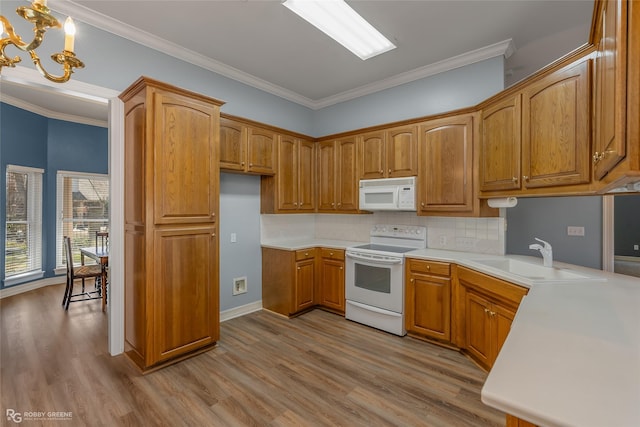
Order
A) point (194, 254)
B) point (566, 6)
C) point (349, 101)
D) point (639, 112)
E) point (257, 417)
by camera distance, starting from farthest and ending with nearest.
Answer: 1. point (349, 101)
2. point (194, 254)
3. point (566, 6)
4. point (257, 417)
5. point (639, 112)

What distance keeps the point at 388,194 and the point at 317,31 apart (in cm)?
186

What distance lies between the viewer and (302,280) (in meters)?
3.75

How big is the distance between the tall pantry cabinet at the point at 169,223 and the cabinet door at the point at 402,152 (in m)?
1.97

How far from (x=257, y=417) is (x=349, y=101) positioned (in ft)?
13.0

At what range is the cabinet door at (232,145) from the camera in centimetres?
325

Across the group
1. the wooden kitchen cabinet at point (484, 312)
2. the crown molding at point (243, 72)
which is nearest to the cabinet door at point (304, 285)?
the wooden kitchen cabinet at point (484, 312)

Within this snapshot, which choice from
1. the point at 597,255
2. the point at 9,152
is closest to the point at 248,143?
the point at 9,152

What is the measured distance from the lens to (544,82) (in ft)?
7.35

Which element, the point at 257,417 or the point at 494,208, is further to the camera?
the point at 494,208

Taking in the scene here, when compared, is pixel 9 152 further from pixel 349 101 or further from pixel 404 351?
pixel 404 351

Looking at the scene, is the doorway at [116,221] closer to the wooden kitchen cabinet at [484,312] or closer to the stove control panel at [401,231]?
the stove control panel at [401,231]

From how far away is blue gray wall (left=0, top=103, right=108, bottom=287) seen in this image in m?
4.53

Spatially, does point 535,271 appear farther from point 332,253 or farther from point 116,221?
point 116,221

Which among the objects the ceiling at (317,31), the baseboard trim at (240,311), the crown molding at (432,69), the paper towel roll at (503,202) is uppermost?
the ceiling at (317,31)
